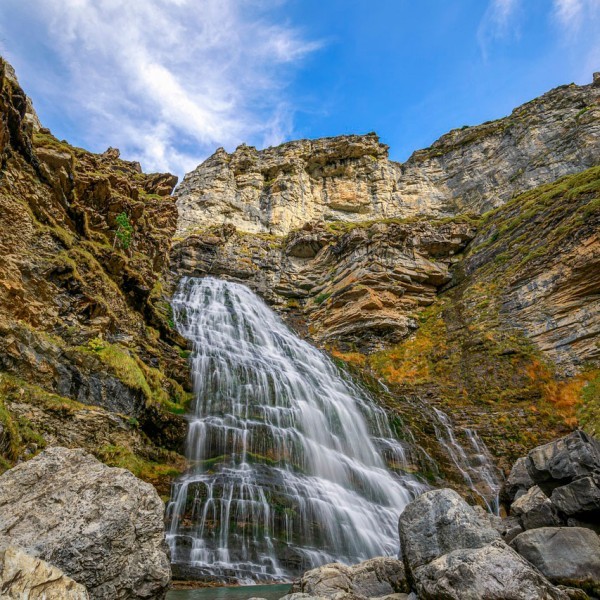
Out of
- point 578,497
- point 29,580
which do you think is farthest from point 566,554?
point 29,580

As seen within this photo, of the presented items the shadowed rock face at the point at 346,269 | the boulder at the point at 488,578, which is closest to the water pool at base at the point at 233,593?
the boulder at the point at 488,578

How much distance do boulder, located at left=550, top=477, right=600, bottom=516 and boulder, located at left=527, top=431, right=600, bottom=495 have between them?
201mm

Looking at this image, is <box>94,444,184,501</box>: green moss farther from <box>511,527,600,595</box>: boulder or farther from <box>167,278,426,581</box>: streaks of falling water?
<box>511,527,600,595</box>: boulder

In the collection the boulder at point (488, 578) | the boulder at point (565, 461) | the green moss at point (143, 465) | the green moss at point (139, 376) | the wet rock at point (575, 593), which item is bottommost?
the wet rock at point (575, 593)

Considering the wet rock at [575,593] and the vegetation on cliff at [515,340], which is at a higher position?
the vegetation on cliff at [515,340]

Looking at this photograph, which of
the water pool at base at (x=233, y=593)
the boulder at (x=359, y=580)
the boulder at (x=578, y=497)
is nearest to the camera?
the boulder at (x=578, y=497)

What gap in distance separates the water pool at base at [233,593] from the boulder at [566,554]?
4461 mm

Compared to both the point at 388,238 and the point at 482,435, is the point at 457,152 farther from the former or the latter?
the point at 482,435

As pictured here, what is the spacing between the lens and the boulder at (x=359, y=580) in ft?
22.6

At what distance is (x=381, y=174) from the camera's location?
58062 mm

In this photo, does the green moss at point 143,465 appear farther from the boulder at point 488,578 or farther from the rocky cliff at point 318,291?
the boulder at point 488,578

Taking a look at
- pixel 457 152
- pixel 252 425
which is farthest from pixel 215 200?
pixel 252 425

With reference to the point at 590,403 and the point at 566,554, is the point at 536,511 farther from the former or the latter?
the point at 590,403

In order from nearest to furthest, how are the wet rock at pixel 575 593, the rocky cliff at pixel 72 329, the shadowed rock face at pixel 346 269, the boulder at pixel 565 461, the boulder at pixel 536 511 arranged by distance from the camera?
the wet rock at pixel 575 593 < the boulder at pixel 565 461 < the boulder at pixel 536 511 < the rocky cliff at pixel 72 329 < the shadowed rock face at pixel 346 269
